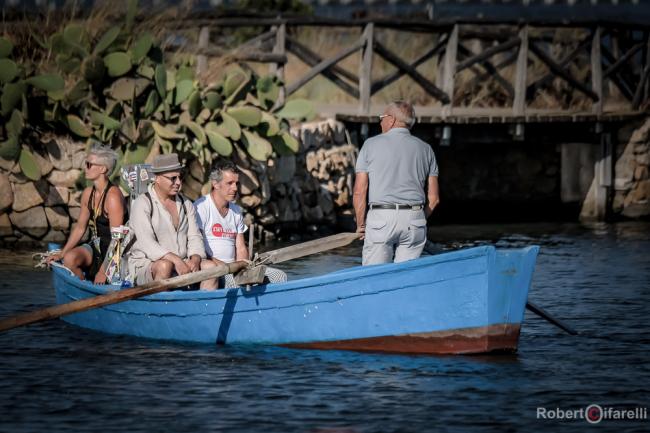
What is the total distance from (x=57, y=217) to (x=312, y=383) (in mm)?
7967

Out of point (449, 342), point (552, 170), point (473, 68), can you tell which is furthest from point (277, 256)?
point (552, 170)

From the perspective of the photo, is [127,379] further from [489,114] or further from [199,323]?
[489,114]

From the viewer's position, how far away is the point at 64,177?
1669cm

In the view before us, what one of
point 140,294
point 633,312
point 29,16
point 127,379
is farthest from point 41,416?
point 29,16

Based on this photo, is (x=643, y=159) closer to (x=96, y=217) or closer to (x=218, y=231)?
(x=218, y=231)

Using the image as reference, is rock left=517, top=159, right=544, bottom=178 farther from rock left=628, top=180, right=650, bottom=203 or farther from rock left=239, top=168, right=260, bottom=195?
rock left=239, top=168, right=260, bottom=195

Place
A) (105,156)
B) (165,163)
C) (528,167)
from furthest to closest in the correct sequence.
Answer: (528,167), (105,156), (165,163)

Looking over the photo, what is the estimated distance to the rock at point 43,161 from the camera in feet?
54.5

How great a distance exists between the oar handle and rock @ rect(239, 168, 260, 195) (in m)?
6.97

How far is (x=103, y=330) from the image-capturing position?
1162 cm

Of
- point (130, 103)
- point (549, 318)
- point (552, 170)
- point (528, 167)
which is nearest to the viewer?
point (549, 318)

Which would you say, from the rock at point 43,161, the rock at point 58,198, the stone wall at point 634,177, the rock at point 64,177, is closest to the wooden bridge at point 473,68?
the stone wall at point 634,177

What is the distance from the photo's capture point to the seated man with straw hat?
34.7ft

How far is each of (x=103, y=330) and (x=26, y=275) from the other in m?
3.25
